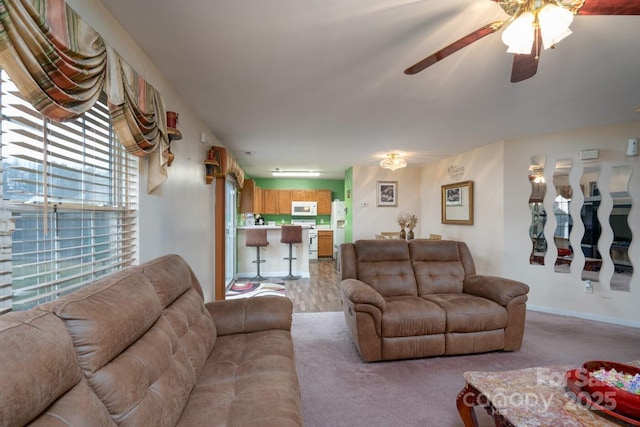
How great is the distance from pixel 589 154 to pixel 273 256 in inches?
196

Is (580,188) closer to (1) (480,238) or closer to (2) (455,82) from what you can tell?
(1) (480,238)

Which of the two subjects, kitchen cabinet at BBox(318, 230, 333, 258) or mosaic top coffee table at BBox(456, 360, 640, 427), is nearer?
mosaic top coffee table at BBox(456, 360, 640, 427)

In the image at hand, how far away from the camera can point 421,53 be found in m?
1.82

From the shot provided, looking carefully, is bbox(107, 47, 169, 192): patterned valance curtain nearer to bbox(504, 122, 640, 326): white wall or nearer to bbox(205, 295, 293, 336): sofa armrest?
bbox(205, 295, 293, 336): sofa armrest

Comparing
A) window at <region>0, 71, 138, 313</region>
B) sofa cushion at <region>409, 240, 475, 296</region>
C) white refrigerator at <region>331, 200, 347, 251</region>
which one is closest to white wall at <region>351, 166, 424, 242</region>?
white refrigerator at <region>331, 200, 347, 251</region>

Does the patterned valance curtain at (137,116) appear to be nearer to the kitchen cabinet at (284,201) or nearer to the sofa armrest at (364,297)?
the sofa armrest at (364,297)

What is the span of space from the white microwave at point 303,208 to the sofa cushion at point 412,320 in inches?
226

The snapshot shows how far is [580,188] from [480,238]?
1342 millimetres

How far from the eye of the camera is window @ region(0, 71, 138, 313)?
97 cm

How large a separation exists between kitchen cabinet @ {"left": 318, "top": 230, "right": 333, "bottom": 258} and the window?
6288mm

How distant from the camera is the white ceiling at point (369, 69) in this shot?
1.47 metres

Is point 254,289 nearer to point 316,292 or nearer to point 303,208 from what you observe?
point 316,292

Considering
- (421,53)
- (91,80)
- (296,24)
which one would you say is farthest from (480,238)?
(91,80)

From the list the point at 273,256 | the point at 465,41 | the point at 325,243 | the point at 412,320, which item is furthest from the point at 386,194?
the point at 465,41
